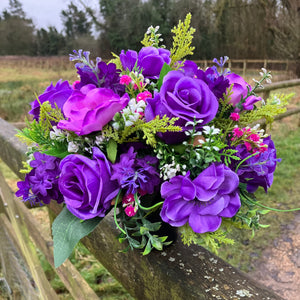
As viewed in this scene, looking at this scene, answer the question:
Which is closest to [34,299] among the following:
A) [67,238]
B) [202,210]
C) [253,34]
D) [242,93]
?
[67,238]

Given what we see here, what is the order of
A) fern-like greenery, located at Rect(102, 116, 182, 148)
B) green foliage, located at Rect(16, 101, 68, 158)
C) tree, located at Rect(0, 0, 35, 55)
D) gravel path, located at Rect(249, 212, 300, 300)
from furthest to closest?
gravel path, located at Rect(249, 212, 300, 300) < tree, located at Rect(0, 0, 35, 55) < green foliage, located at Rect(16, 101, 68, 158) < fern-like greenery, located at Rect(102, 116, 182, 148)

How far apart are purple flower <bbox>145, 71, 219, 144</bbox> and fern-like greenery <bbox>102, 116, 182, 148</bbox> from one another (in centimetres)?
2

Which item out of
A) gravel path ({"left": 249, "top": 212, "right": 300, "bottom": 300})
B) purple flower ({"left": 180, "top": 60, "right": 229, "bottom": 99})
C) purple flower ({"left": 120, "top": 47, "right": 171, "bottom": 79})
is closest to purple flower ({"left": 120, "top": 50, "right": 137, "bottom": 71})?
purple flower ({"left": 120, "top": 47, "right": 171, "bottom": 79})

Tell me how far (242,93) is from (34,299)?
152 cm

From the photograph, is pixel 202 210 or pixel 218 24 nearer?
pixel 202 210

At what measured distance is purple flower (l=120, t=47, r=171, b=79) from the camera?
0.69 metres

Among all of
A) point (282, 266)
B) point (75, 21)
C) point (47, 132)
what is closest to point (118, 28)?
point (75, 21)

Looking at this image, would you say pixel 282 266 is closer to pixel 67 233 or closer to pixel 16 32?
pixel 67 233

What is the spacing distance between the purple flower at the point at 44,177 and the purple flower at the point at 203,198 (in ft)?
0.89

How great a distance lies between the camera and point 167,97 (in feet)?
2.01

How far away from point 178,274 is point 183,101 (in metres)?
0.44

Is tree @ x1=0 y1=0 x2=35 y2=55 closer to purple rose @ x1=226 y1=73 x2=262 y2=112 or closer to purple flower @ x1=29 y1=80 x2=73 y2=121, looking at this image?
purple flower @ x1=29 y1=80 x2=73 y2=121

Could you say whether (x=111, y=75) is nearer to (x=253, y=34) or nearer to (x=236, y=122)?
(x=236, y=122)

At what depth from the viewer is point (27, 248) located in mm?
1690
